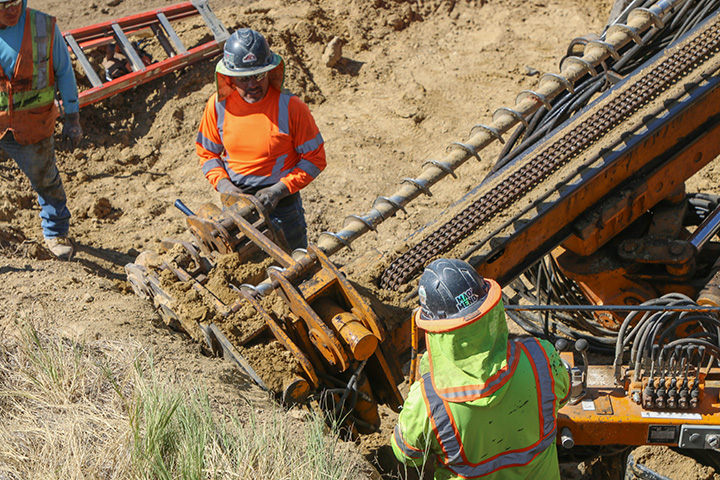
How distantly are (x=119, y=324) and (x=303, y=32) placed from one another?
22.0 ft

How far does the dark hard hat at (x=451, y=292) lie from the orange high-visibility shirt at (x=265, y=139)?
9.13ft

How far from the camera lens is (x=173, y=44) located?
944 centimetres

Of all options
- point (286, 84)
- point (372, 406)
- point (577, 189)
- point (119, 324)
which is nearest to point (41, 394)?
point (119, 324)

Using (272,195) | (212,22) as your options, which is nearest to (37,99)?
(272,195)

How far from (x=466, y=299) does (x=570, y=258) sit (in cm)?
285

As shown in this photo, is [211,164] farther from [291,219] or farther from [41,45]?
[41,45]

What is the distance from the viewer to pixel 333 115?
943cm

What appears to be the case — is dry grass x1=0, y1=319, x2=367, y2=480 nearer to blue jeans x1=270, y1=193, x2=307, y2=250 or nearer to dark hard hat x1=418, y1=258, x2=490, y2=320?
dark hard hat x1=418, y1=258, x2=490, y2=320

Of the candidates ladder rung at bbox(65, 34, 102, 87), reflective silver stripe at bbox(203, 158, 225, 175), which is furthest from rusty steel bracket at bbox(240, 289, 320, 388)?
ladder rung at bbox(65, 34, 102, 87)

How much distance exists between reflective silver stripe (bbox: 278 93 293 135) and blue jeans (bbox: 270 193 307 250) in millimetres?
571

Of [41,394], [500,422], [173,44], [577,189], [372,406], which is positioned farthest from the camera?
[173,44]

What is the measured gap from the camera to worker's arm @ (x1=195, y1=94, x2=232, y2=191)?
564cm

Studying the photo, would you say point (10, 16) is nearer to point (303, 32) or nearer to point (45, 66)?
point (45, 66)

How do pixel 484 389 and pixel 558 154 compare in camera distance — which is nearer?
pixel 484 389
